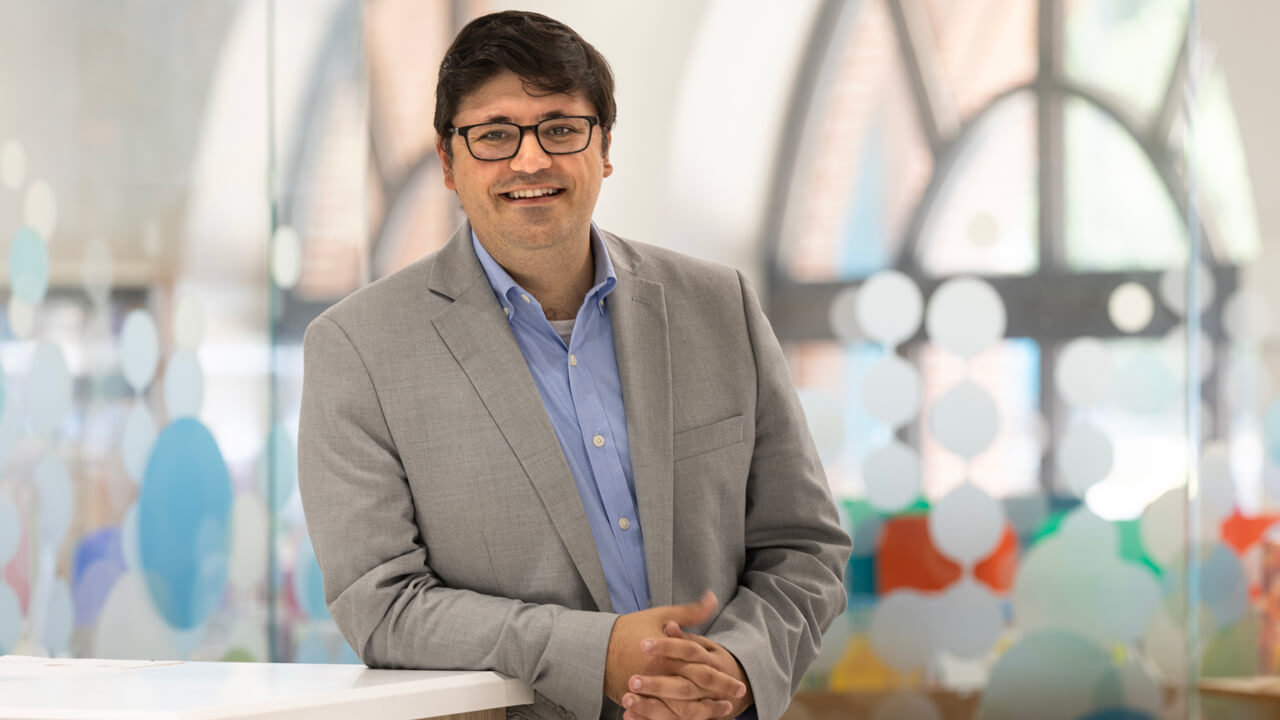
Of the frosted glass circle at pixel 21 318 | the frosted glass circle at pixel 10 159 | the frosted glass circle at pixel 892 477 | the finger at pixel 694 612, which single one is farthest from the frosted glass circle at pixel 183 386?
the finger at pixel 694 612

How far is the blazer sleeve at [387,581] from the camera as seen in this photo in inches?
60.2

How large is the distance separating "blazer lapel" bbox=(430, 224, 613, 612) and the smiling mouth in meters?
0.12

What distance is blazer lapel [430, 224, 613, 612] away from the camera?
1.67 m

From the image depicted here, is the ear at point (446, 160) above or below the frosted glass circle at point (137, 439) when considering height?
above

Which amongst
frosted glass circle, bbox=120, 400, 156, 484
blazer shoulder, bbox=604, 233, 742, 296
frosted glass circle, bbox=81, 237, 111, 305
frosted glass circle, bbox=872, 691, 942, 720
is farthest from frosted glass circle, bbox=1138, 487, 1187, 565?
frosted glass circle, bbox=81, 237, 111, 305

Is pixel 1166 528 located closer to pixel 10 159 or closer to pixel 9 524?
pixel 9 524

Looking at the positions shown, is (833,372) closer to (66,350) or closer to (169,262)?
(169,262)

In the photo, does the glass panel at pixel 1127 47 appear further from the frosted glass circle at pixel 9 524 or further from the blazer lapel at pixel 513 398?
the frosted glass circle at pixel 9 524

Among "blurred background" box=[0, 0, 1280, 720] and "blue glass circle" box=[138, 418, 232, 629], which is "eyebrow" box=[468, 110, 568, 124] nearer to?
"blurred background" box=[0, 0, 1280, 720]

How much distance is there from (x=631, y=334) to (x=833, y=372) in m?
1.69

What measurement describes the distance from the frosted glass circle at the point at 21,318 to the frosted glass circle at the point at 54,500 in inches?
15.9

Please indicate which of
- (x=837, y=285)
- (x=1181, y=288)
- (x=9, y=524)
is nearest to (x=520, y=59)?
(x=837, y=285)

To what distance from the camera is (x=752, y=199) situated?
3.49 m

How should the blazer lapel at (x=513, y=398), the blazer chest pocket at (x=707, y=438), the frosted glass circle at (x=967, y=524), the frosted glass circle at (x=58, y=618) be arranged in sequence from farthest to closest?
the frosted glass circle at (x=58, y=618) < the frosted glass circle at (x=967, y=524) < the blazer chest pocket at (x=707, y=438) < the blazer lapel at (x=513, y=398)
